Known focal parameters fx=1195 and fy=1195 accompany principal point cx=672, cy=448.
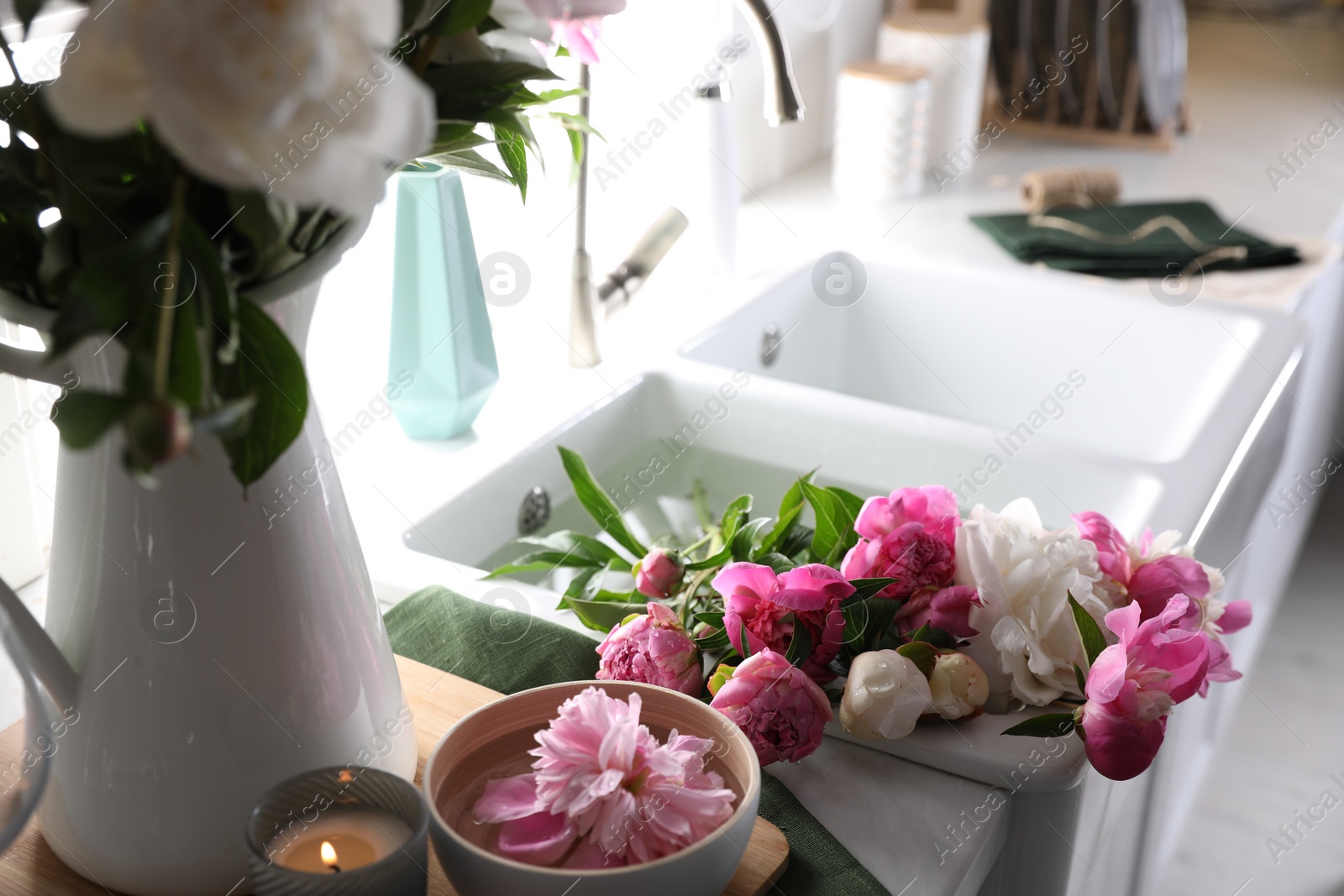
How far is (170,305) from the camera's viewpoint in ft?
0.95

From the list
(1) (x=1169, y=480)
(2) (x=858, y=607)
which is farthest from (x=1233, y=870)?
(2) (x=858, y=607)

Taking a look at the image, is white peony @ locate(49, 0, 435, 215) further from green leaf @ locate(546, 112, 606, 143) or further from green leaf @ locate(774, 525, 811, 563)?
green leaf @ locate(774, 525, 811, 563)

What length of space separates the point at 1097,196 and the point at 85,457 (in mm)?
1513

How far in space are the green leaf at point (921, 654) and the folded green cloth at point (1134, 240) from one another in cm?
97

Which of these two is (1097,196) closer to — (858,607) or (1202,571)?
(1202,571)

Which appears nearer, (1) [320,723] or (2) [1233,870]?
(1) [320,723]

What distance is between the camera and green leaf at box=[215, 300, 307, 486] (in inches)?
13.0

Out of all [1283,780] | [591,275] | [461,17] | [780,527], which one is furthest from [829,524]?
[1283,780]

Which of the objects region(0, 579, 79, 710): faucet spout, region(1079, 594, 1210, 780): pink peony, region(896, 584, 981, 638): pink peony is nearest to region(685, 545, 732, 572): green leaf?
region(896, 584, 981, 638): pink peony

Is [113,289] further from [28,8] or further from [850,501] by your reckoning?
[850,501]

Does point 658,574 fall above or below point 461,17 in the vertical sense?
below

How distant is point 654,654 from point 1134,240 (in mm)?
1163

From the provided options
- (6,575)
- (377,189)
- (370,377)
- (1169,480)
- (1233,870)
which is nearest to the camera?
(377,189)

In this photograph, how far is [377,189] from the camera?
11.8 inches
